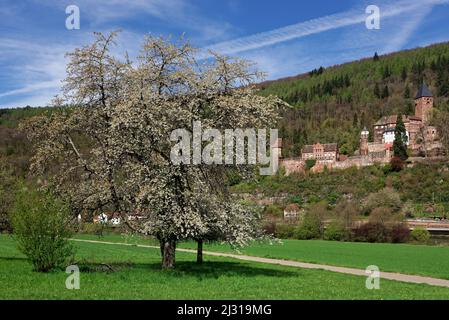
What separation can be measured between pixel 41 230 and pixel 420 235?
60.3 metres

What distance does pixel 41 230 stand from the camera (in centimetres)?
2014

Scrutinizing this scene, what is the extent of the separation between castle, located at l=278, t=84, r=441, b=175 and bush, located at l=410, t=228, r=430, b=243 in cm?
6033

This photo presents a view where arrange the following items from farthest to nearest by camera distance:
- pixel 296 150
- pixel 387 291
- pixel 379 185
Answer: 1. pixel 296 150
2. pixel 379 185
3. pixel 387 291

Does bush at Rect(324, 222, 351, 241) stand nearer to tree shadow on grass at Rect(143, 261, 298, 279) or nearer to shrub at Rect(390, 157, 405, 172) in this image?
tree shadow on grass at Rect(143, 261, 298, 279)

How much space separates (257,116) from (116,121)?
5952 mm

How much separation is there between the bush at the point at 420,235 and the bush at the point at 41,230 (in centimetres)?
5886

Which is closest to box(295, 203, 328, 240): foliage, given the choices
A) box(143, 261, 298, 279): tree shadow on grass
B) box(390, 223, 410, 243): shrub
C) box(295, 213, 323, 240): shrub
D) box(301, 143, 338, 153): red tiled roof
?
box(295, 213, 323, 240): shrub

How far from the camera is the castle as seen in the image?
13175 centimetres

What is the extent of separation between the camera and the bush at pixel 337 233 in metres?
74.1

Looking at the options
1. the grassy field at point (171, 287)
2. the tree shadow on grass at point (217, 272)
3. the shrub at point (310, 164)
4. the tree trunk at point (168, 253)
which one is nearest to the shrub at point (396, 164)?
the shrub at point (310, 164)

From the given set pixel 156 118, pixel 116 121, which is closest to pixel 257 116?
pixel 156 118

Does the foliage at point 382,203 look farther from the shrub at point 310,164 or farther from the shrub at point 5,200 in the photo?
the shrub at point 5,200
